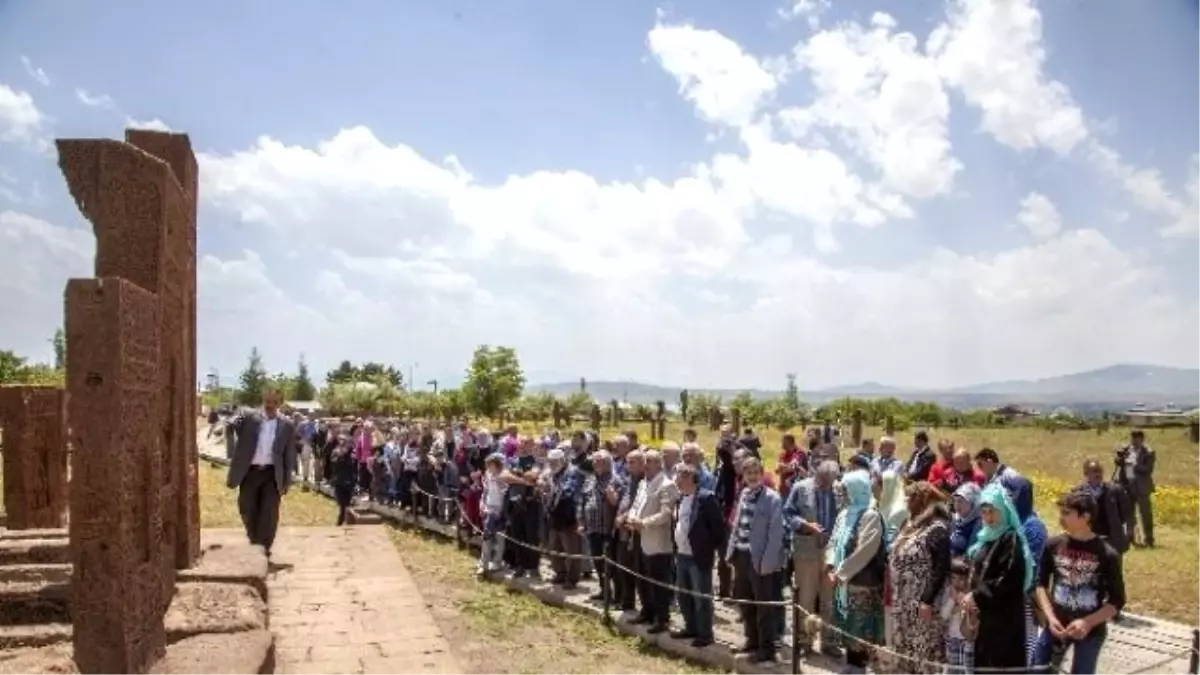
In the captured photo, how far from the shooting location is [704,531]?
799 centimetres

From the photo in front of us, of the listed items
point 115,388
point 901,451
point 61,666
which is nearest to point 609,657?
point 61,666

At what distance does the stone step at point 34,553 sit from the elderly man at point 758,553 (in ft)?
17.4

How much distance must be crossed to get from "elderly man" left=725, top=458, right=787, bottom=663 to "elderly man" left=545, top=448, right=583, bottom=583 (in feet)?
9.53

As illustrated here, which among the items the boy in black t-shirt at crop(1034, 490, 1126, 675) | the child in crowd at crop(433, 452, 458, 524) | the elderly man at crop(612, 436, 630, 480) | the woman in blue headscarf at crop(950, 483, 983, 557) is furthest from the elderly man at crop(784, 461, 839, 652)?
the child in crowd at crop(433, 452, 458, 524)

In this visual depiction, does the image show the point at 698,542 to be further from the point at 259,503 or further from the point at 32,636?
the point at 32,636

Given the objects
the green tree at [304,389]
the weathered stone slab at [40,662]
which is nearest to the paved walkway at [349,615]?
the weathered stone slab at [40,662]

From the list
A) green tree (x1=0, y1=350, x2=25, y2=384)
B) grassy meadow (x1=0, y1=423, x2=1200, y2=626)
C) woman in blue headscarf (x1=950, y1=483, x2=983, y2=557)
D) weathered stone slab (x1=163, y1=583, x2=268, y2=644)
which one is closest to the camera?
weathered stone slab (x1=163, y1=583, x2=268, y2=644)

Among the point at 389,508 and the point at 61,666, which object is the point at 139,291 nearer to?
the point at 61,666

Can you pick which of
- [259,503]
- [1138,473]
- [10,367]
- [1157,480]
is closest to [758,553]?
[259,503]

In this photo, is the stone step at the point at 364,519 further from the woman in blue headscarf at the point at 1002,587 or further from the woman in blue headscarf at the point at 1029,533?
the woman in blue headscarf at the point at 1002,587

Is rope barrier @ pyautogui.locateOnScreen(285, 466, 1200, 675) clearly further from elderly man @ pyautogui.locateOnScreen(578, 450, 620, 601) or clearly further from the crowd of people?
elderly man @ pyautogui.locateOnScreen(578, 450, 620, 601)

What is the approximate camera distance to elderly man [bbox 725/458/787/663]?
24.5 feet

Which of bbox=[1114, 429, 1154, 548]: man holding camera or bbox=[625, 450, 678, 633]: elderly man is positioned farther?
bbox=[1114, 429, 1154, 548]: man holding camera

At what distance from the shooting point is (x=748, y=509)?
7.66 metres
